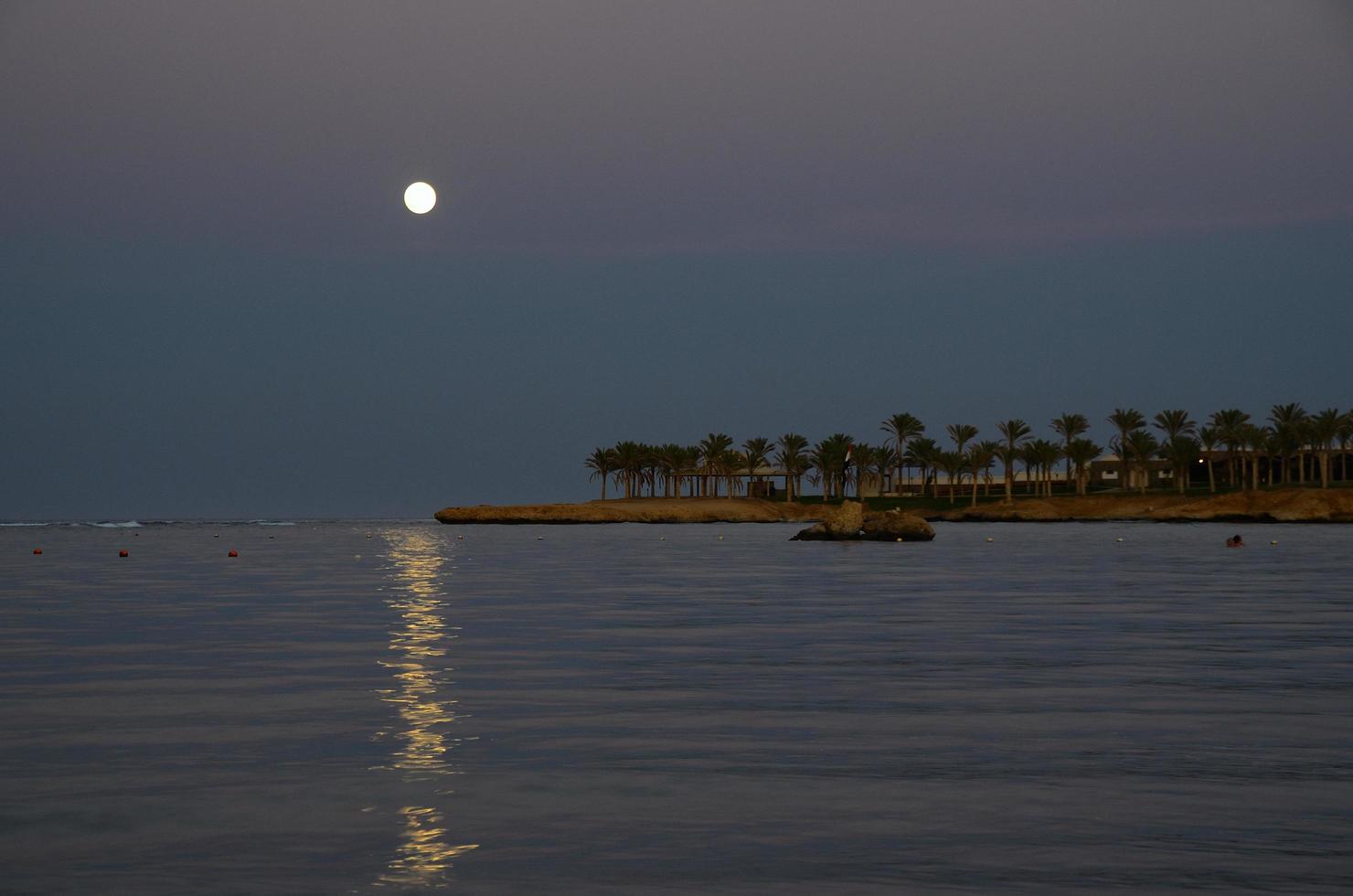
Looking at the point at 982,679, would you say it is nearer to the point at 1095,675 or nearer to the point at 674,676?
the point at 1095,675

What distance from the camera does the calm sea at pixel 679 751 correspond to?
1113cm

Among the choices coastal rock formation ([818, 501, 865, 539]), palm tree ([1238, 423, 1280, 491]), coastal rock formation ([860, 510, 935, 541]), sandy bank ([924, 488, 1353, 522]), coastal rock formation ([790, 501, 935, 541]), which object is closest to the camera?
coastal rock formation ([860, 510, 935, 541])

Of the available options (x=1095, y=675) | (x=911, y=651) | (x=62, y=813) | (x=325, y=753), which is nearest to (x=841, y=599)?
(x=911, y=651)

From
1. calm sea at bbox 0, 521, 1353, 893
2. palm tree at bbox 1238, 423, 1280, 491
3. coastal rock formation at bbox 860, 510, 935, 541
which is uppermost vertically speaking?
palm tree at bbox 1238, 423, 1280, 491

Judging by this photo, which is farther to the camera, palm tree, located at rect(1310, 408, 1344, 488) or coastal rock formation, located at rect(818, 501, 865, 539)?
palm tree, located at rect(1310, 408, 1344, 488)

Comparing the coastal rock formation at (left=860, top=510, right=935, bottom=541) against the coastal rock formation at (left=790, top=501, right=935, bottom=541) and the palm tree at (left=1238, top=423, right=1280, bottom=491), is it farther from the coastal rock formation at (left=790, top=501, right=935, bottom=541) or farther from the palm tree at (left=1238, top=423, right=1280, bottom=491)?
the palm tree at (left=1238, top=423, right=1280, bottom=491)

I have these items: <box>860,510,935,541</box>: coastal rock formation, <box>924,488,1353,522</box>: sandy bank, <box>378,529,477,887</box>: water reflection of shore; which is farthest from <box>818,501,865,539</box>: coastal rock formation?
<box>924,488,1353,522</box>: sandy bank

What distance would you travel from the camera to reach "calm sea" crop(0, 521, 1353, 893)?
11.1 metres

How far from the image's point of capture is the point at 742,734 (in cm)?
1742

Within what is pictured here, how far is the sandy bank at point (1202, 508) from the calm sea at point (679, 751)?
138m

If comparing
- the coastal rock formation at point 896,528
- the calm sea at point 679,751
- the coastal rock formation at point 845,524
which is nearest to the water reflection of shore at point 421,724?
the calm sea at point 679,751

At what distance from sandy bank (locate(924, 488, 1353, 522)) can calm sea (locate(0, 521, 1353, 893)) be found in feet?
454

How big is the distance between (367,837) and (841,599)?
31.4 meters

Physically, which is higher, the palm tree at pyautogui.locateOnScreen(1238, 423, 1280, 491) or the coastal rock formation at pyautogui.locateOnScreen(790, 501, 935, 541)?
the palm tree at pyautogui.locateOnScreen(1238, 423, 1280, 491)
